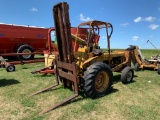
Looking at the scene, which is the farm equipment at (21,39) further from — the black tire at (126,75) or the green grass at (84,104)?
the black tire at (126,75)

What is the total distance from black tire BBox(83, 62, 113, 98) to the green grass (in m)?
0.20

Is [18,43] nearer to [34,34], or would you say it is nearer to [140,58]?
[34,34]

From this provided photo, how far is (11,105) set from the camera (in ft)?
16.8

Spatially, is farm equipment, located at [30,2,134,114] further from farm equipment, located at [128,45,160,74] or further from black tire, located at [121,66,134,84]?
farm equipment, located at [128,45,160,74]

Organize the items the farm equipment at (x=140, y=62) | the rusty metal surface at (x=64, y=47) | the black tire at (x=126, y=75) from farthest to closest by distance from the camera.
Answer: the farm equipment at (x=140, y=62) → the black tire at (x=126, y=75) → the rusty metal surface at (x=64, y=47)

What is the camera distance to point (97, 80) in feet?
19.1

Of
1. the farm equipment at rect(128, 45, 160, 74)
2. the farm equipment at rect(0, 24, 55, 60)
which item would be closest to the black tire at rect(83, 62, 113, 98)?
the farm equipment at rect(128, 45, 160, 74)

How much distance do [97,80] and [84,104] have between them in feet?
3.21

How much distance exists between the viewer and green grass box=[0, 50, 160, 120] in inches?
176

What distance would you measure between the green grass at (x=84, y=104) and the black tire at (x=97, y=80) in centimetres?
20

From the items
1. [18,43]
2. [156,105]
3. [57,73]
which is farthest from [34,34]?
[156,105]

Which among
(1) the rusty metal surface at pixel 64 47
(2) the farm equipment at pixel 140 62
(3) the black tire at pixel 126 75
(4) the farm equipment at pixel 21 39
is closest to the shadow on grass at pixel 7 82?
(1) the rusty metal surface at pixel 64 47

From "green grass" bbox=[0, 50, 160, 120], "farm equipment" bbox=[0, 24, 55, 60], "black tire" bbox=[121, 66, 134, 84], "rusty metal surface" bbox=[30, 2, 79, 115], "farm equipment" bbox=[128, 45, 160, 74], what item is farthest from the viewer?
"farm equipment" bbox=[0, 24, 55, 60]

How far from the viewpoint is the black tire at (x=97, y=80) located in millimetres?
5445
